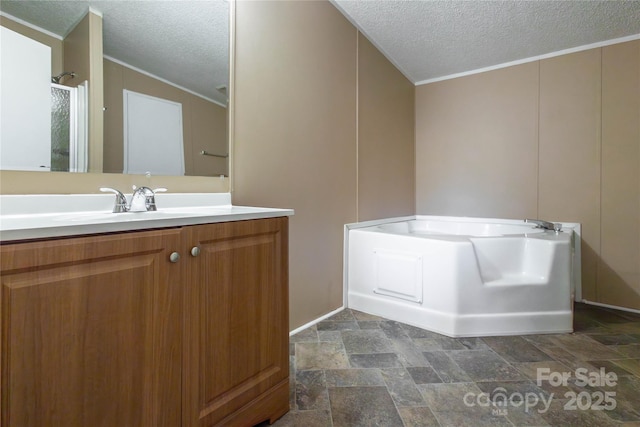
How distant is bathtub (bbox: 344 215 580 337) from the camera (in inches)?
79.7

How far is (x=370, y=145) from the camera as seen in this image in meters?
2.81

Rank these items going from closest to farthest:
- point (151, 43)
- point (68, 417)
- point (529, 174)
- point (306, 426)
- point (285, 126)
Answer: point (68, 417) < point (306, 426) < point (151, 43) < point (285, 126) < point (529, 174)

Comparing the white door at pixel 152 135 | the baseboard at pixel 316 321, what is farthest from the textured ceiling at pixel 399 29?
the baseboard at pixel 316 321

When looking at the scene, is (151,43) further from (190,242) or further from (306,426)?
(306,426)

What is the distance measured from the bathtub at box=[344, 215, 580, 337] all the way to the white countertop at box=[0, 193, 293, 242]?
1264mm

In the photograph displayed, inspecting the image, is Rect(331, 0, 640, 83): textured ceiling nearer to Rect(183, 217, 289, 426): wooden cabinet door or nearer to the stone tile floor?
Rect(183, 217, 289, 426): wooden cabinet door

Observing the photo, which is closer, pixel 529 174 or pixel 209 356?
pixel 209 356

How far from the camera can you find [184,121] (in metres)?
1.54

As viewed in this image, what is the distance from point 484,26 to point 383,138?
3.87ft

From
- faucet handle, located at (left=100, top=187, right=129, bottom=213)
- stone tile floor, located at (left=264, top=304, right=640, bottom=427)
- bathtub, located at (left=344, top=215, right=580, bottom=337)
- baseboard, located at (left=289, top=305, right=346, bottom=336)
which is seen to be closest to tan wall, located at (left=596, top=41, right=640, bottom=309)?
stone tile floor, located at (left=264, top=304, right=640, bottom=427)

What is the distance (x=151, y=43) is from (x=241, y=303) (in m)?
1.24

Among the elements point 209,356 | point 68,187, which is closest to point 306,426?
point 209,356

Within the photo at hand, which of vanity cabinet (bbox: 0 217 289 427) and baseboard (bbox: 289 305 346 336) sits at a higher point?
vanity cabinet (bbox: 0 217 289 427)

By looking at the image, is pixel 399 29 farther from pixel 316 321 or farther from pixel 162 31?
pixel 316 321
